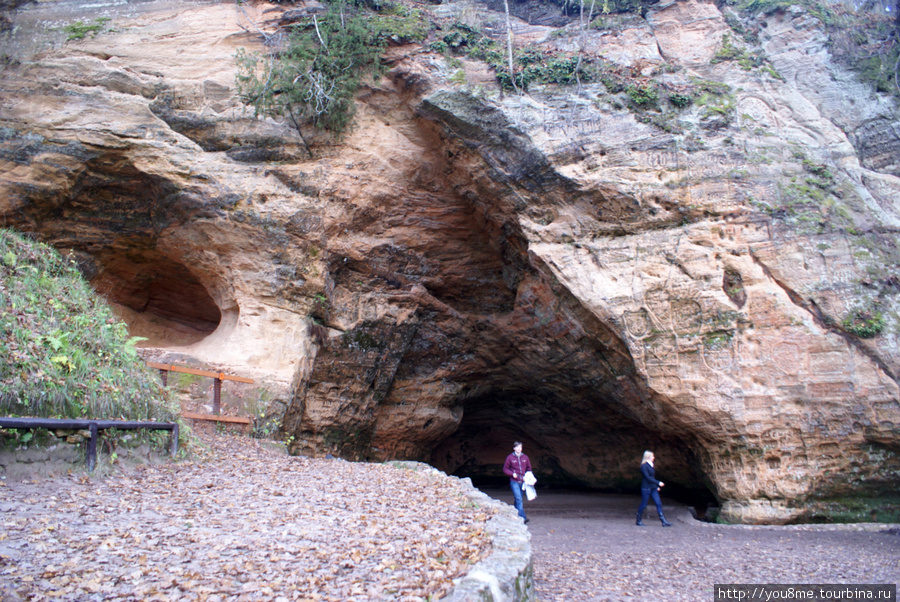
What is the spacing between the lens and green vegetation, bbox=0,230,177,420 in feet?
16.0

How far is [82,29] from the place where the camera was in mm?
10461

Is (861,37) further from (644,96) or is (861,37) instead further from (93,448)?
(93,448)

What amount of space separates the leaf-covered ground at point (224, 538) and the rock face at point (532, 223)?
5120 mm

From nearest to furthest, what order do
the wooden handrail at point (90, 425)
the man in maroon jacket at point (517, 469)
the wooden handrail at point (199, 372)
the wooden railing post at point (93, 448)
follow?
the wooden handrail at point (90, 425)
the wooden railing post at point (93, 448)
the man in maroon jacket at point (517, 469)
the wooden handrail at point (199, 372)

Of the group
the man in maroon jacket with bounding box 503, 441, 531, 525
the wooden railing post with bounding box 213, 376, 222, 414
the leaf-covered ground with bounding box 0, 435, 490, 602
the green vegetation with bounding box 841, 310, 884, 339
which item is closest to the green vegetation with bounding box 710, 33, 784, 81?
the green vegetation with bounding box 841, 310, 884, 339

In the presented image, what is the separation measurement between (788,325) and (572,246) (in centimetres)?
390

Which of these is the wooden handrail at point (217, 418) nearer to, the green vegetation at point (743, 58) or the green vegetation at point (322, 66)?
the green vegetation at point (322, 66)

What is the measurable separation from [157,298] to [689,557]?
11.5 meters

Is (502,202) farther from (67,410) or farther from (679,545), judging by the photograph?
(67,410)

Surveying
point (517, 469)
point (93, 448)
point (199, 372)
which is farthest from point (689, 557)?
point (199, 372)

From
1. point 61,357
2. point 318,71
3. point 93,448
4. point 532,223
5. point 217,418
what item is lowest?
point 217,418

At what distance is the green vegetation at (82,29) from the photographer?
10.4 metres

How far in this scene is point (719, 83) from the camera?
1081cm

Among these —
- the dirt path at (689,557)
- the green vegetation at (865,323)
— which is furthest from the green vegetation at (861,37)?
the dirt path at (689,557)
